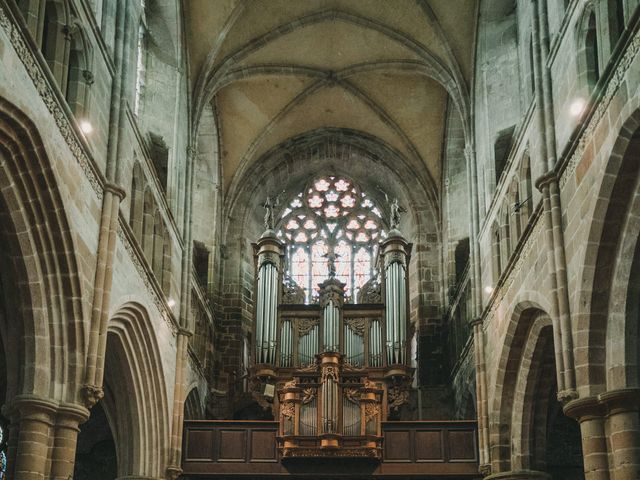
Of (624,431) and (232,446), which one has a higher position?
(232,446)

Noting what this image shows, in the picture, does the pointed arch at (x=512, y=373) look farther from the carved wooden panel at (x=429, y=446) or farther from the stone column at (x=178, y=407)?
the stone column at (x=178, y=407)

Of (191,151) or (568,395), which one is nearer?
(568,395)

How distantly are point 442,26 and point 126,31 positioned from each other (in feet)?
31.2

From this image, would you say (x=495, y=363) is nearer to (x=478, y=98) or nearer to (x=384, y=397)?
(x=384, y=397)

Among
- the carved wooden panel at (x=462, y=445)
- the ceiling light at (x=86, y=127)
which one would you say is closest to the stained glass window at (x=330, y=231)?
the carved wooden panel at (x=462, y=445)

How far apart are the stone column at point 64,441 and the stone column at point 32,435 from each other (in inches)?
5.8

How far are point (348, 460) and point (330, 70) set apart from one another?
11753 millimetres

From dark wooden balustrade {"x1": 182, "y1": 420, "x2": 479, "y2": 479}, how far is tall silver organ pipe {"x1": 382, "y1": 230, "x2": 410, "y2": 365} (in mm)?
3236

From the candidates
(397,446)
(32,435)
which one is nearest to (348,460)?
(397,446)

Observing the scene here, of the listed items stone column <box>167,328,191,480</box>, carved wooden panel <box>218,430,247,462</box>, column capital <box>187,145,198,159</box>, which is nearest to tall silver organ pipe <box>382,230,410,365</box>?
carved wooden panel <box>218,430,247,462</box>

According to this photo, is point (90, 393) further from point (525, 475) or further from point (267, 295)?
point (267, 295)

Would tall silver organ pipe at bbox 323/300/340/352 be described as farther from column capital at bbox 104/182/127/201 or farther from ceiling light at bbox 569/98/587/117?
ceiling light at bbox 569/98/587/117

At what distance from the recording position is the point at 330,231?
3297 cm

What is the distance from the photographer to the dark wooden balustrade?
22.6 metres
